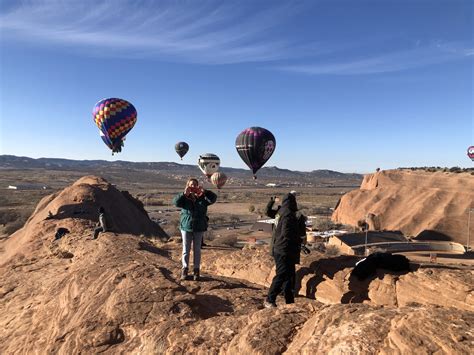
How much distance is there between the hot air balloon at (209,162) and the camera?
35.9 meters

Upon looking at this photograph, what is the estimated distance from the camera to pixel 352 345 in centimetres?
374

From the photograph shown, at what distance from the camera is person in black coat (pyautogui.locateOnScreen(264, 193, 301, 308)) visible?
21.4 feet

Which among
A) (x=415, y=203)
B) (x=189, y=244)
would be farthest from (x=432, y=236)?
(x=189, y=244)

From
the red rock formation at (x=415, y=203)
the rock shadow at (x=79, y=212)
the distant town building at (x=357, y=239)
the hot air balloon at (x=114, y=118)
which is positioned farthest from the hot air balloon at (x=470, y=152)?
the rock shadow at (x=79, y=212)

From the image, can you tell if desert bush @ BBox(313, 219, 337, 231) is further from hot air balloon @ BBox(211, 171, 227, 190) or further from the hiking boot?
the hiking boot

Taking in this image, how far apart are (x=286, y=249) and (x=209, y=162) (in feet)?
98.0

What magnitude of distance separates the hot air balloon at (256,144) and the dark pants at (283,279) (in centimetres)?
1938

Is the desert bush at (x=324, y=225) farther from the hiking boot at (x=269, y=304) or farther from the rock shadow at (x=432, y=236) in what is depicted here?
the hiking boot at (x=269, y=304)

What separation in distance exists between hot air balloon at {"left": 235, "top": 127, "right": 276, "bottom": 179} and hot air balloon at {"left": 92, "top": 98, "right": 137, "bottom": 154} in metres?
8.19

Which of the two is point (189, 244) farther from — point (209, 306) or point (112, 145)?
point (112, 145)

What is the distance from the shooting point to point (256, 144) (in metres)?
25.7

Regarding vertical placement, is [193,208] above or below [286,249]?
above

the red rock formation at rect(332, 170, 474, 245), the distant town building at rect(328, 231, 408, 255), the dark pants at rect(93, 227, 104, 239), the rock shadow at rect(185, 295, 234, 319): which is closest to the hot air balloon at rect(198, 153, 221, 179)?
the distant town building at rect(328, 231, 408, 255)

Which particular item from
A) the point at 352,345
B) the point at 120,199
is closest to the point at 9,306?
the point at 352,345
